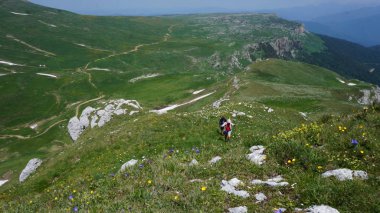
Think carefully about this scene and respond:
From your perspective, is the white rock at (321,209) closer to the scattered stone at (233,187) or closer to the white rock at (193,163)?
the scattered stone at (233,187)

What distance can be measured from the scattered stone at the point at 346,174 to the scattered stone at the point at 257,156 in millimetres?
2476

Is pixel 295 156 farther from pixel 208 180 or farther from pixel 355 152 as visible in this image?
pixel 208 180

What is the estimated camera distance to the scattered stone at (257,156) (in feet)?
40.3

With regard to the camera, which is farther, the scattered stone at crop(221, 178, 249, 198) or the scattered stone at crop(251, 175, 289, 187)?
the scattered stone at crop(251, 175, 289, 187)

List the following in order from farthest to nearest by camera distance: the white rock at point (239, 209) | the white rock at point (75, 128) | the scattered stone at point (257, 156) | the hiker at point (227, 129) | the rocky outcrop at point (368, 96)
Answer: the rocky outcrop at point (368, 96) < the white rock at point (75, 128) < the hiker at point (227, 129) < the scattered stone at point (257, 156) < the white rock at point (239, 209)

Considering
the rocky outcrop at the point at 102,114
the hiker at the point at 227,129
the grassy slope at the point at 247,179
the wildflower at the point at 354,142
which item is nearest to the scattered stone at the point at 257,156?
the grassy slope at the point at 247,179

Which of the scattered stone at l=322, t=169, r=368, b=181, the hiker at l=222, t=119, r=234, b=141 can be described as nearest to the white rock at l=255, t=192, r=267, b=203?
the scattered stone at l=322, t=169, r=368, b=181

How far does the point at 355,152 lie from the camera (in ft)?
37.3

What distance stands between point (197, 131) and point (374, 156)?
18.9 meters

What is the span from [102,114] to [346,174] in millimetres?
62383

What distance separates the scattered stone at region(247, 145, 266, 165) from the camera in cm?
1227

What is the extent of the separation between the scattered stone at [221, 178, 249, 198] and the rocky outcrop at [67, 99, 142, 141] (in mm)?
55315

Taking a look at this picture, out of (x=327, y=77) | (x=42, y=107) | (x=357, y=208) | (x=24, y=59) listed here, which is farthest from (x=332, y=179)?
(x=24, y=59)

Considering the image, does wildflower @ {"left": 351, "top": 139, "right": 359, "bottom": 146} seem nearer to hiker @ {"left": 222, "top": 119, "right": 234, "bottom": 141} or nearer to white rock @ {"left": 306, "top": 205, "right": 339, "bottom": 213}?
white rock @ {"left": 306, "top": 205, "right": 339, "bottom": 213}
